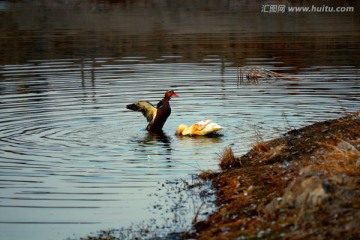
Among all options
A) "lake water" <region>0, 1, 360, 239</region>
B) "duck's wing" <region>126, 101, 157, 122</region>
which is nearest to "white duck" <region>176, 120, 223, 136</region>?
"lake water" <region>0, 1, 360, 239</region>

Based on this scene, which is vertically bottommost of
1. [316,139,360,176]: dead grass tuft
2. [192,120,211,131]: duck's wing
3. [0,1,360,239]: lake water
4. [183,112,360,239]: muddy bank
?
[0,1,360,239]: lake water

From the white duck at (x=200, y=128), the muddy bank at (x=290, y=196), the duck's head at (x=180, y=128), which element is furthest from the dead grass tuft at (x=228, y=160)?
the duck's head at (x=180, y=128)

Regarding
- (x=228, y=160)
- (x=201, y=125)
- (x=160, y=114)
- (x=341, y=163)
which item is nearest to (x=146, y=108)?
(x=160, y=114)

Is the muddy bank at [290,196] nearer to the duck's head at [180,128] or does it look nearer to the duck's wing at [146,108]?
the duck's head at [180,128]

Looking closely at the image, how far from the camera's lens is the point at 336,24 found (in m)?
40.1

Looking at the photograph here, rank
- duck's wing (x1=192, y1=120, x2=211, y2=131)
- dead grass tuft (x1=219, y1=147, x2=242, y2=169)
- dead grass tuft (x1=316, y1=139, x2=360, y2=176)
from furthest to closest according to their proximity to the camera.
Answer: duck's wing (x1=192, y1=120, x2=211, y2=131)
dead grass tuft (x1=219, y1=147, x2=242, y2=169)
dead grass tuft (x1=316, y1=139, x2=360, y2=176)

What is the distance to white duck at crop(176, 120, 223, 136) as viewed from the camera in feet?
47.6

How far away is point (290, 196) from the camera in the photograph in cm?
805

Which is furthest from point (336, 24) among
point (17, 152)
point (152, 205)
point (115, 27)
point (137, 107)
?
point (152, 205)

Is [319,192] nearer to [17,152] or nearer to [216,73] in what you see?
[17,152]

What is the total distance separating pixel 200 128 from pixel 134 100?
4.66 metres

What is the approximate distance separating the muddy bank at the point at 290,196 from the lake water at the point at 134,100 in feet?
1.97

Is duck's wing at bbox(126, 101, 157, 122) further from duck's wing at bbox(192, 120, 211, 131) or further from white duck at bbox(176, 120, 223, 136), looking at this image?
duck's wing at bbox(192, 120, 211, 131)

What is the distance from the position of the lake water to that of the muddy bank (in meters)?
0.60
